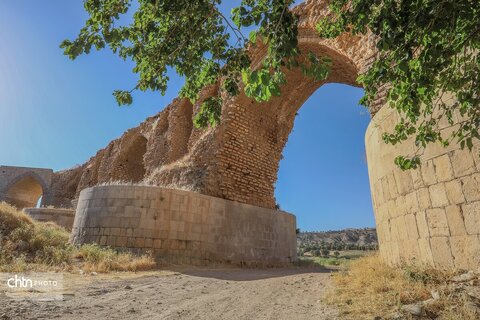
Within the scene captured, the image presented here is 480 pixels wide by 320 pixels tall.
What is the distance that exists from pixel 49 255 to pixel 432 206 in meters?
8.45

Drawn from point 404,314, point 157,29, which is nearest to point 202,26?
point 157,29

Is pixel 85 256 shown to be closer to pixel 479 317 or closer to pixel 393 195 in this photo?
pixel 393 195

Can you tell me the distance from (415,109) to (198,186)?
8.37 m

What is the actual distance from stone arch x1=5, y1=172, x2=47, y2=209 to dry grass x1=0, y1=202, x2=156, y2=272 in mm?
21307

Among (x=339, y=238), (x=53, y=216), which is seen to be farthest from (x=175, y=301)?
(x=339, y=238)

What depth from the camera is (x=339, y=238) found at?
4250 cm

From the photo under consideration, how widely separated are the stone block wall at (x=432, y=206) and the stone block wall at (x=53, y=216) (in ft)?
Result: 51.1

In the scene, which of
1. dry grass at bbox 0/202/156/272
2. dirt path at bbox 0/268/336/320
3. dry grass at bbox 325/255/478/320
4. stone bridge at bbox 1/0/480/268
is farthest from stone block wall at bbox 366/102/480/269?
dry grass at bbox 0/202/156/272

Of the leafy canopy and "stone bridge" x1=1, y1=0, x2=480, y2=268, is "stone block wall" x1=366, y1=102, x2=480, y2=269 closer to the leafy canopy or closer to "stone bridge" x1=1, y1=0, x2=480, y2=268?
"stone bridge" x1=1, y1=0, x2=480, y2=268

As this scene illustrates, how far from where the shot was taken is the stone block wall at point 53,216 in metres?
15.2

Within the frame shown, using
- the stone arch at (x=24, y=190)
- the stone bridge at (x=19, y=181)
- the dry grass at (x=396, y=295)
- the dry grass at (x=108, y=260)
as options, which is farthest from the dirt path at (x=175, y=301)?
the stone arch at (x=24, y=190)

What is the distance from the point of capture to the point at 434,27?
7.57ft

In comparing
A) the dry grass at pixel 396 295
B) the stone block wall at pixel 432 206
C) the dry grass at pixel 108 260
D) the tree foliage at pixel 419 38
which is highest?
the tree foliage at pixel 419 38

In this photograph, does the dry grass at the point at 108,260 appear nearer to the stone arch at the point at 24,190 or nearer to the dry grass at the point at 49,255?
the dry grass at the point at 49,255
